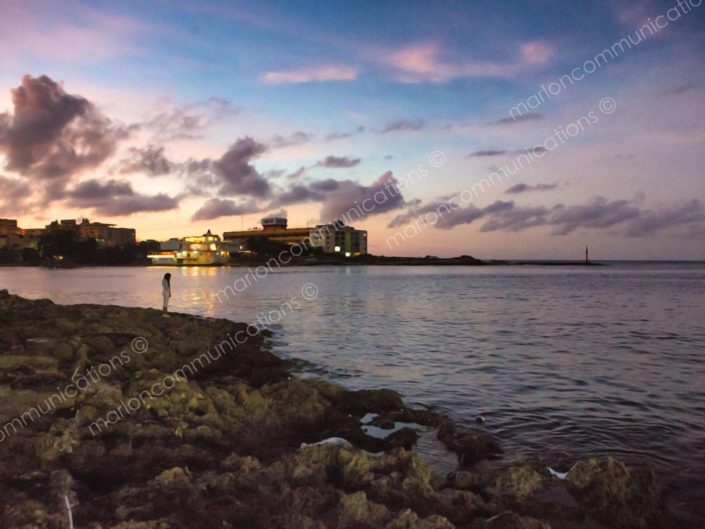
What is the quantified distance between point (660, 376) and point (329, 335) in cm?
1416

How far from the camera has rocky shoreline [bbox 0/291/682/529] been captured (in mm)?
5898

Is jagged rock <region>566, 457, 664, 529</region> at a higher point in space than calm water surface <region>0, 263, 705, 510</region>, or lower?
higher

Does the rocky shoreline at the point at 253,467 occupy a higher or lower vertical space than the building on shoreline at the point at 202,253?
lower

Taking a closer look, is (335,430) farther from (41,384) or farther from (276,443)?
(41,384)

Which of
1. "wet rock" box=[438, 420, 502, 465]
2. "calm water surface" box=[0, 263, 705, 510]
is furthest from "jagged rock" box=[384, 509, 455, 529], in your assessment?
"calm water surface" box=[0, 263, 705, 510]

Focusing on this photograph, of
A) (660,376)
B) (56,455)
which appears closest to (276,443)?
(56,455)

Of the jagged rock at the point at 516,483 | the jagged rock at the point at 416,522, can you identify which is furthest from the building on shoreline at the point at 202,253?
→ the jagged rock at the point at 416,522

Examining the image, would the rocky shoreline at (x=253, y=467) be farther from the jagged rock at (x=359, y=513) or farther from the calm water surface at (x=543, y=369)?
the calm water surface at (x=543, y=369)

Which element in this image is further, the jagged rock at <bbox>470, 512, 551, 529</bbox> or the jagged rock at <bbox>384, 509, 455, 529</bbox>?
the jagged rock at <bbox>470, 512, 551, 529</bbox>

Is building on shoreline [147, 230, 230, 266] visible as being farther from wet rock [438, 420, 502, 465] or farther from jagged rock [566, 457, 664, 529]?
jagged rock [566, 457, 664, 529]

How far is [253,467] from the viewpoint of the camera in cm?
705

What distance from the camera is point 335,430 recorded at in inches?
385

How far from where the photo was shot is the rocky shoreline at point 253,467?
590cm

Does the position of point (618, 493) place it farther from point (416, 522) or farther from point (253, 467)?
point (253, 467)
